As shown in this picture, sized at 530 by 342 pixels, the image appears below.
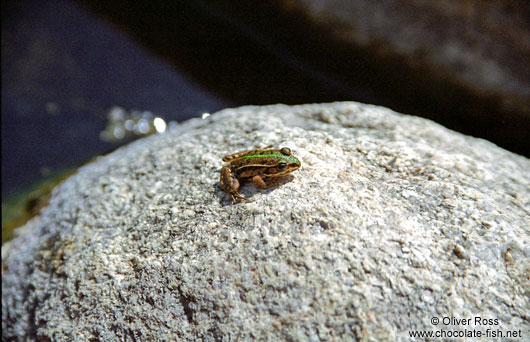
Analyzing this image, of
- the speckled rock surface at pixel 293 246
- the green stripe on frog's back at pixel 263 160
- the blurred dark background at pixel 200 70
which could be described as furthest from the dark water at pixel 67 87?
the green stripe on frog's back at pixel 263 160

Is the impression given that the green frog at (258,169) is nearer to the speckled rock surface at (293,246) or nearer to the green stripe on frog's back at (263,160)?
the green stripe on frog's back at (263,160)

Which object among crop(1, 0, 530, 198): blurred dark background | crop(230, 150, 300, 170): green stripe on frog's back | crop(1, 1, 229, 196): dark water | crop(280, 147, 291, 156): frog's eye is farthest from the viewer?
crop(1, 1, 229, 196): dark water

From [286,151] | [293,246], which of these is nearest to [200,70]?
[286,151]

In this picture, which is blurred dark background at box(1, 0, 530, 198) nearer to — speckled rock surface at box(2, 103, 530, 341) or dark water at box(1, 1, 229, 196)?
dark water at box(1, 1, 229, 196)

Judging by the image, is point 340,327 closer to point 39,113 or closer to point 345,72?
point 345,72

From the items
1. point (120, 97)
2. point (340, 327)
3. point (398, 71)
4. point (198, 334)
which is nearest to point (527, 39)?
point (398, 71)

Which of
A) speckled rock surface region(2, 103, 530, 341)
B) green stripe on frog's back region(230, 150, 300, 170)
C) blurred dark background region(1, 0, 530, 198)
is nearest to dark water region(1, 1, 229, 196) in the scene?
blurred dark background region(1, 0, 530, 198)

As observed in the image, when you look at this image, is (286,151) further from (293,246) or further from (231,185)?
(293,246)
